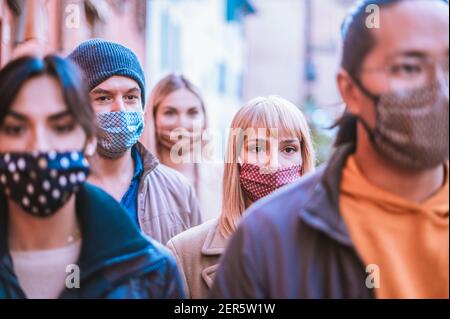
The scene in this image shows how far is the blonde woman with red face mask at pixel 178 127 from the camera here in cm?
A: 696

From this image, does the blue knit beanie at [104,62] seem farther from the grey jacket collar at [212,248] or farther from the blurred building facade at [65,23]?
the grey jacket collar at [212,248]

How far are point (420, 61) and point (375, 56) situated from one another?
16 cm

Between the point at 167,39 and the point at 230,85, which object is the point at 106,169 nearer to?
the point at 167,39

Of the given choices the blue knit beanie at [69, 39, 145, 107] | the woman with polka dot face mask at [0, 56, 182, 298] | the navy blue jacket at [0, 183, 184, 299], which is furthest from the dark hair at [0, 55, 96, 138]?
the blue knit beanie at [69, 39, 145, 107]

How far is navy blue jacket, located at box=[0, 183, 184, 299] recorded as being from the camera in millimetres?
3150

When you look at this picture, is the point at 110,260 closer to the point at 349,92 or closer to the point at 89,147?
the point at 89,147

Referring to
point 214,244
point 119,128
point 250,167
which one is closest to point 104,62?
point 119,128

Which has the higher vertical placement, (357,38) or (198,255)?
(357,38)

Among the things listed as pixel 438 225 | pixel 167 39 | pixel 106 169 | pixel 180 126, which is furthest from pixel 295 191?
pixel 167 39

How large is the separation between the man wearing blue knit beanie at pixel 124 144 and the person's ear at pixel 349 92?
2.07m

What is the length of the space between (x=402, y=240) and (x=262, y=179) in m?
1.85

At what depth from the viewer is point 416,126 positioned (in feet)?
9.32

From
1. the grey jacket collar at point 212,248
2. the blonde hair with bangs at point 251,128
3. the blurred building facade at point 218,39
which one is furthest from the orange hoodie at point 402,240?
the blonde hair with bangs at point 251,128
